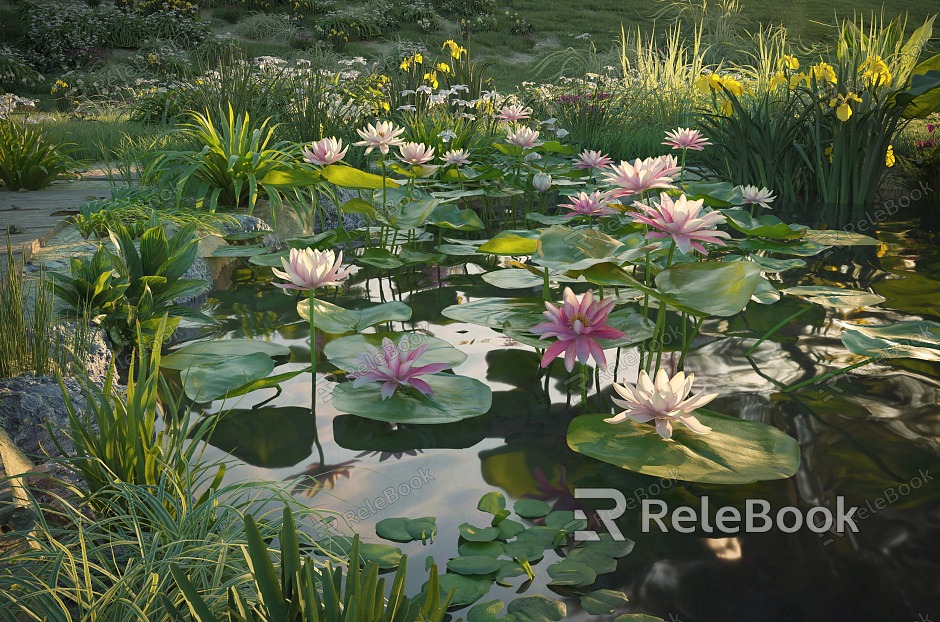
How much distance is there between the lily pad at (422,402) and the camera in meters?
1.85

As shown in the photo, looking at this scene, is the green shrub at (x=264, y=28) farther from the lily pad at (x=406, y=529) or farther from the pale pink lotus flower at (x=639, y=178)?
the lily pad at (x=406, y=529)

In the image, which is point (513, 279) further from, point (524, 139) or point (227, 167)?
point (227, 167)

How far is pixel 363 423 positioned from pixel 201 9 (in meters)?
18.0

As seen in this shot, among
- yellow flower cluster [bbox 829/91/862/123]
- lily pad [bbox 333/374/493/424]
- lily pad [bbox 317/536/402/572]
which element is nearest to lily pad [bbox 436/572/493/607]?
lily pad [bbox 317/536/402/572]

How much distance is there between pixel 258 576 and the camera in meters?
0.92

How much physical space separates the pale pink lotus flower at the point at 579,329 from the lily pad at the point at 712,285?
223 mm

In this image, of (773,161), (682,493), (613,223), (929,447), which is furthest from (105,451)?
(773,161)

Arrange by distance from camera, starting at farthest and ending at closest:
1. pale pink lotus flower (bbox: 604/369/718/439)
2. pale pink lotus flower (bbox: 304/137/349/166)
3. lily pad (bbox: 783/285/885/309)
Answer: pale pink lotus flower (bbox: 304/137/349/166) → lily pad (bbox: 783/285/885/309) → pale pink lotus flower (bbox: 604/369/718/439)

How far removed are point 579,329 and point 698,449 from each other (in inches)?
15.8

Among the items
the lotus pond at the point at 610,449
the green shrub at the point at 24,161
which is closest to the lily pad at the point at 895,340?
the lotus pond at the point at 610,449

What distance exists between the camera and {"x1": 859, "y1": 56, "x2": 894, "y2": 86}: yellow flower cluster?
14.4 feet

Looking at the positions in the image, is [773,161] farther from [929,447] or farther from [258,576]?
[258,576]

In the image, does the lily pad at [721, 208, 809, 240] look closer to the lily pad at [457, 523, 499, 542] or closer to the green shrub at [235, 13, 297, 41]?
the lily pad at [457, 523, 499, 542]

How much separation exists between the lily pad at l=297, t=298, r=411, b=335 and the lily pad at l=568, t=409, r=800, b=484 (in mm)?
872
